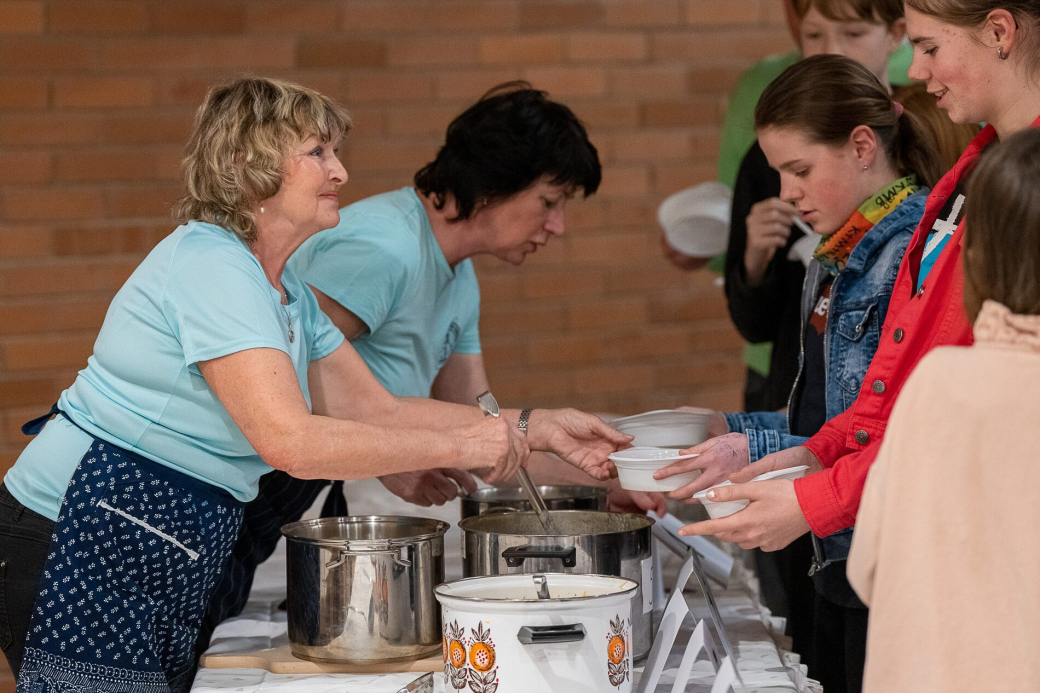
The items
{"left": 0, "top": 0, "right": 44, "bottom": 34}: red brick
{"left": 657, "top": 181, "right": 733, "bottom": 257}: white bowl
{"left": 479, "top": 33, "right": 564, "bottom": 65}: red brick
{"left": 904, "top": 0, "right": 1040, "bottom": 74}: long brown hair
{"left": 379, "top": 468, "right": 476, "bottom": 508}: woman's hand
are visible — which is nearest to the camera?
{"left": 904, "top": 0, "right": 1040, "bottom": 74}: long brown hair

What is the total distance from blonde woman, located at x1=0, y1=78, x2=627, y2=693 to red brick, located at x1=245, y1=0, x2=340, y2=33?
220cm

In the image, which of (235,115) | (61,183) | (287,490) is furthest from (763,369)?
(61,183)

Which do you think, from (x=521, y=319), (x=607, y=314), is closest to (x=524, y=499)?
(x=521, y=319)

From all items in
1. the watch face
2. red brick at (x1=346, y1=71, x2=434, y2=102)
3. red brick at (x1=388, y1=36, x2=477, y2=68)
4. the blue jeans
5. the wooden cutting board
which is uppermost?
red brick at (x1=388, y1=36, x2=477, y2=68)

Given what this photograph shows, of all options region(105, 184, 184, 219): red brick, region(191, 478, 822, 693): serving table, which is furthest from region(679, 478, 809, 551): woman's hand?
region(105, 184, 184, 219): red brick

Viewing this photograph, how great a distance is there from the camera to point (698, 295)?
4.41m

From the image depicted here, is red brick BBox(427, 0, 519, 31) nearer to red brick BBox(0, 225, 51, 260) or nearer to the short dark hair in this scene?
red brick BBox(0, 225, 51, 260)

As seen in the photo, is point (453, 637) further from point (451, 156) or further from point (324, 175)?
point (451, 156)

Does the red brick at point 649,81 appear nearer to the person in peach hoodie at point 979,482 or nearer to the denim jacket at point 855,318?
the denim jacket at point 855,318

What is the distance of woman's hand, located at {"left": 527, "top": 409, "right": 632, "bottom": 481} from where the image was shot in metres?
2.14

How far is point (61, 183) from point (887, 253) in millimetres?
2819

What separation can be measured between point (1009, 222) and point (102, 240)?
3.24 meters

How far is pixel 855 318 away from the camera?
1911mm

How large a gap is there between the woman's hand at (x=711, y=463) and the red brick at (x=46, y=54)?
273 centimetres
